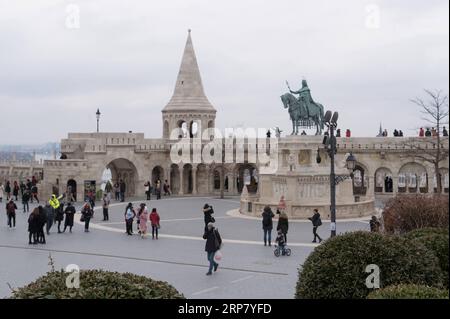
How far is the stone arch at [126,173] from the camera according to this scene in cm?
4262

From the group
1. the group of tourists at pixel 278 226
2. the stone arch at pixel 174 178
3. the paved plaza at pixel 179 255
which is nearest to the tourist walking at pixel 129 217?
the paved plaza at pixel 179 255

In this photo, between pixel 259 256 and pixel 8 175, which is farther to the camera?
pixel 8 175

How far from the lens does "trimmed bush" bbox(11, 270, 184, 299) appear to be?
20.0 ft

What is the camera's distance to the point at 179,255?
17484 mm

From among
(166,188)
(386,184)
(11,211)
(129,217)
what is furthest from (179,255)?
(386,184)

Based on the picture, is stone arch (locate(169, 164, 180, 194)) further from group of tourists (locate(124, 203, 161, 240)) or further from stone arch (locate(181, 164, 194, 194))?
group of tourists (locate(124, 203, 161, 240))

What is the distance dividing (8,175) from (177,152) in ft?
42.0

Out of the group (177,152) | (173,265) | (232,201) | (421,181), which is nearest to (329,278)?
(173,265)

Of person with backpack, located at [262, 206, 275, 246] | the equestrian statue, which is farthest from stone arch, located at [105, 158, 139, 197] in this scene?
person with backpack, located at [262, 206, 275, 246]

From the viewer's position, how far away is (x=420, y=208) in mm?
15734

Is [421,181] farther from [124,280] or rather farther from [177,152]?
[124,280]

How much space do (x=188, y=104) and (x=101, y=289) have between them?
40701 millimetres

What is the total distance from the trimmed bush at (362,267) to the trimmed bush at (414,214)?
19.5 ft

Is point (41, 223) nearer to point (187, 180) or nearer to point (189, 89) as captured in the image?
point (187, 180)
